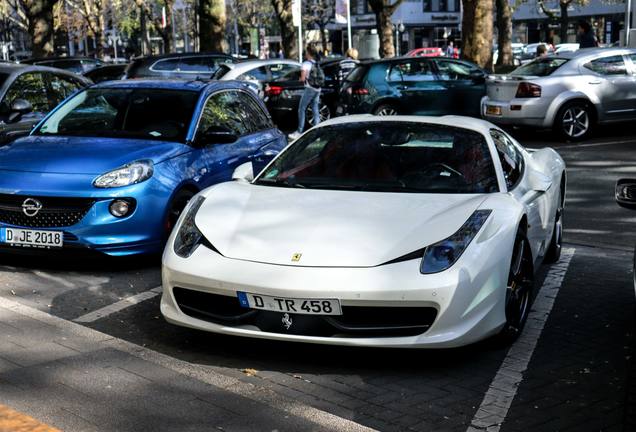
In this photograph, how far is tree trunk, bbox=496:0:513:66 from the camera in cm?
3697

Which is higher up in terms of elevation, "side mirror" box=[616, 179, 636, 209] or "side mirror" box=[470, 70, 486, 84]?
"side mirror" box=[616, 179, 636, 209]

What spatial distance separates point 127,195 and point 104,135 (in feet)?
3.76

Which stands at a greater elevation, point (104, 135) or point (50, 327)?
point (104, 135)

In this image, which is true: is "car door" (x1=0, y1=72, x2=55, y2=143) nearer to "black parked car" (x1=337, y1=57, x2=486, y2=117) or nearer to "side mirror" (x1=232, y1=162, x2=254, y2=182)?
"side mirror" (x1=232, y1=162, x2=254, y2=182)

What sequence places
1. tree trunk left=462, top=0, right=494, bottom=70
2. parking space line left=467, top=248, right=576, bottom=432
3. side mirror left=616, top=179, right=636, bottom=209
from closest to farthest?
parking space line left=467, top=248, right=576, bottom=432 → side mirror left=616, top=179, right=636, bottom=209 → tree trunk left=462, top=0, right=494, bottom=70

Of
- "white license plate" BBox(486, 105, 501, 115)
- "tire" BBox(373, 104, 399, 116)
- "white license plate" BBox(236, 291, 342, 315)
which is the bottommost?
"tire" BBox(373, 104, 399, 116)

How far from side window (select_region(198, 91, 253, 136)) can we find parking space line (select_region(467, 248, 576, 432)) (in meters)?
3.25

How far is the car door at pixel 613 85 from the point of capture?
55.3ft

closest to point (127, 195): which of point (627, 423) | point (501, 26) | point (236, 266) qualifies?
point (236, 266)

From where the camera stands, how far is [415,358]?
17.7 ft

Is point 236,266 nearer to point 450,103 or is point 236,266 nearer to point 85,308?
point 85,308

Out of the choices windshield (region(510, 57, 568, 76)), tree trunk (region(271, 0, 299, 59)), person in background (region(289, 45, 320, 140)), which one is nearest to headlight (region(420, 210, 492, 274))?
windshield (region(510, 57, 568, 76))

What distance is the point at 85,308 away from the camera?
653 cm

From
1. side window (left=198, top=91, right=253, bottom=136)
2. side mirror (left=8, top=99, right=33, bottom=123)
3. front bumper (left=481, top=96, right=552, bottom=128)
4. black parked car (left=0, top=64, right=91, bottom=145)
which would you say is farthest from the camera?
front bumper (left=481, top=96, right=552, bottom=128)
